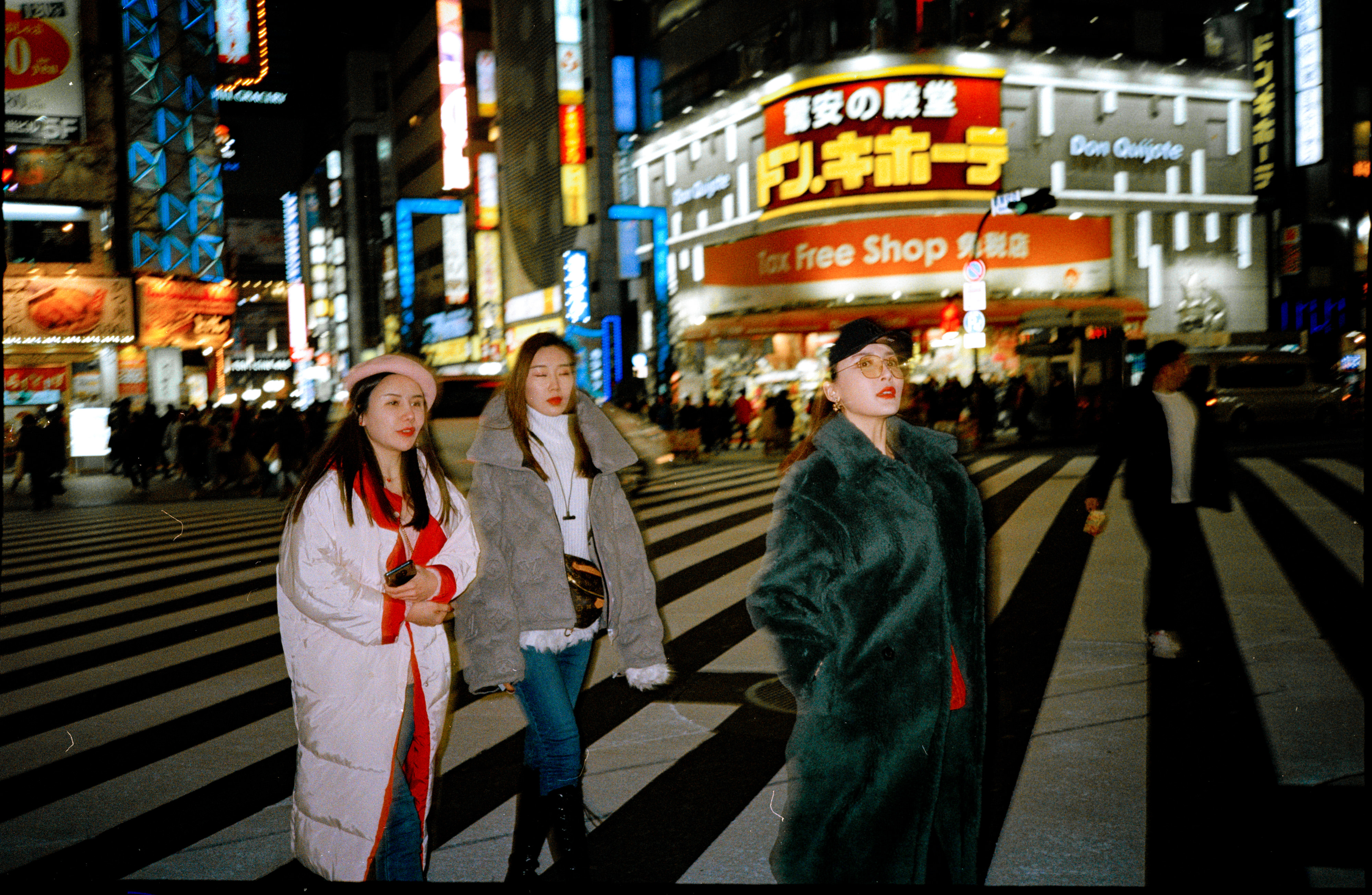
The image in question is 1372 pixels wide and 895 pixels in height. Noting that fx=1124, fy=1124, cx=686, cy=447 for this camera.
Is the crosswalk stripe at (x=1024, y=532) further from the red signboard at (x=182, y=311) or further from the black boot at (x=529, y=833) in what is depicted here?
the red signboard at (x=182, y=311)

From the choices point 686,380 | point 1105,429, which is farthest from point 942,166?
point 1105,429

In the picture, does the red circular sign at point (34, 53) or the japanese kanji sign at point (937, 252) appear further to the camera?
the japanese kanji sign at point (937, 252)

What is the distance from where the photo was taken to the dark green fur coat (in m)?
2.61

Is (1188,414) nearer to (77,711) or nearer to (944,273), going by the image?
(77,711)

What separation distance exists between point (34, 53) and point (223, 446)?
52.1 feet

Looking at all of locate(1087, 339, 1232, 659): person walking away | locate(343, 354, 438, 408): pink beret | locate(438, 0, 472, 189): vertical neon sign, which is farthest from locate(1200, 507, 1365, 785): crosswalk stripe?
locate(438, 0, 472, 189): vertical neon sign

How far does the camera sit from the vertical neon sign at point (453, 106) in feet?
178

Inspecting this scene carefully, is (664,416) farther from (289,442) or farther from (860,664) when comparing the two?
(860,664)

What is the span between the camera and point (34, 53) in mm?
30656

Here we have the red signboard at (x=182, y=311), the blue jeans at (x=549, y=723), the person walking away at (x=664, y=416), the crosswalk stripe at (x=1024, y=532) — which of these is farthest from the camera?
the red signboard at (x=182, y=311)

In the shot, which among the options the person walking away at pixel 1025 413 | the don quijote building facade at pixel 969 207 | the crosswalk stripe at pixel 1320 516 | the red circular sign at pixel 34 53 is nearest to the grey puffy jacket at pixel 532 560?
the crosswalk stripe at pixel 1320 516

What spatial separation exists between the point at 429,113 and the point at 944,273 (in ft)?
162

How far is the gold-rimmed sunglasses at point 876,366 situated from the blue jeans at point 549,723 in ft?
4.68

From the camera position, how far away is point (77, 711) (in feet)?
20.5
